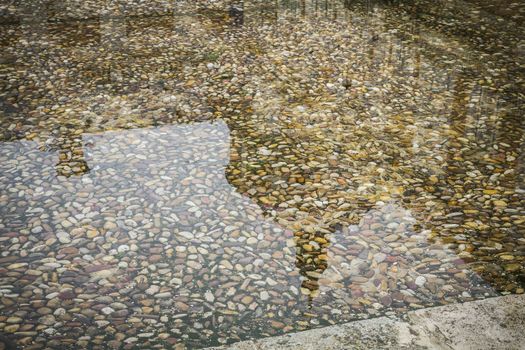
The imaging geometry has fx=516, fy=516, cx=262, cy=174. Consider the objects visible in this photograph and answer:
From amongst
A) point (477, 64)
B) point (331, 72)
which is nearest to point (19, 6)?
point (331, 72)

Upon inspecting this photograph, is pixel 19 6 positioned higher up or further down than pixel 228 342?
higher up

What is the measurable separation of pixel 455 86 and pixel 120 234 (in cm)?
734

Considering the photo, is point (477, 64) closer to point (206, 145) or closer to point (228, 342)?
point (206, 145)

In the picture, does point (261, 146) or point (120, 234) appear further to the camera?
point (261, 146)

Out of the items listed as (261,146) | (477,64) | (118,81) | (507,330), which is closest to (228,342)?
(507,330)

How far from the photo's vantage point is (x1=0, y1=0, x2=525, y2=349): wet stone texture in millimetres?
5551

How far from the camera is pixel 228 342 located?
504cm

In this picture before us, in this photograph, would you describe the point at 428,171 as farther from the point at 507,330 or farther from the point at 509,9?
the point at 509,9

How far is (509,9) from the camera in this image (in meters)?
14.9

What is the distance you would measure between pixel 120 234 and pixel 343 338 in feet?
10.4

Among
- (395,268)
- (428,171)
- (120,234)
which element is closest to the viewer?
(395,268)

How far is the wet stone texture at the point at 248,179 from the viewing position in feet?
18.2

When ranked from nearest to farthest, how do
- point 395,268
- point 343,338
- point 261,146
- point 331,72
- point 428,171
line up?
1. point 343,338
2. point 395,268
3. point 428,171
4. point 261,146
5. point 331,72

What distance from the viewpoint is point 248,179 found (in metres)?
7.62
